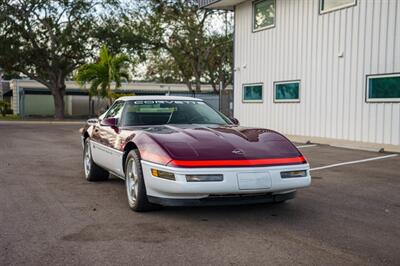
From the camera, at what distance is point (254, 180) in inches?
192

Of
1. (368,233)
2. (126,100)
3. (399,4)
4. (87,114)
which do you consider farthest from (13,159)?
(87,114)

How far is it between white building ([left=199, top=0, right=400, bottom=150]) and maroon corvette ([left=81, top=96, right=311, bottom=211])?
7.80 meters

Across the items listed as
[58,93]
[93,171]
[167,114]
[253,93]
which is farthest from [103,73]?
[167,114]

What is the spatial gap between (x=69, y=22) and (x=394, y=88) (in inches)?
1049

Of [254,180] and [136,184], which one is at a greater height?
[254,180]

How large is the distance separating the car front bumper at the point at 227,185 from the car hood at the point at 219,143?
0.16 m

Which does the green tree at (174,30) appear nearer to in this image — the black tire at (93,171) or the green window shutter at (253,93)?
the green window shutter at (253,93)

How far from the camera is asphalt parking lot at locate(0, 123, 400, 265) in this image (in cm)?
398

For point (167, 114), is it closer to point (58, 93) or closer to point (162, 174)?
point (162, 174)

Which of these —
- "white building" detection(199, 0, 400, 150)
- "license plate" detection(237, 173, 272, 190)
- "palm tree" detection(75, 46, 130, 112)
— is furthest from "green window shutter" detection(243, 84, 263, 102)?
"license plate" detection(237, 173, 272, 190)

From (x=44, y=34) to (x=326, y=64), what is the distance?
1014 inches

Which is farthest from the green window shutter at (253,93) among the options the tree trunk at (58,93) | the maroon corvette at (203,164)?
the tree trunk at (58,93)

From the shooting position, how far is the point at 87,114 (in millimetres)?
49469

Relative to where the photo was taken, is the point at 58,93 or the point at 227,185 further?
the point at 58,93
